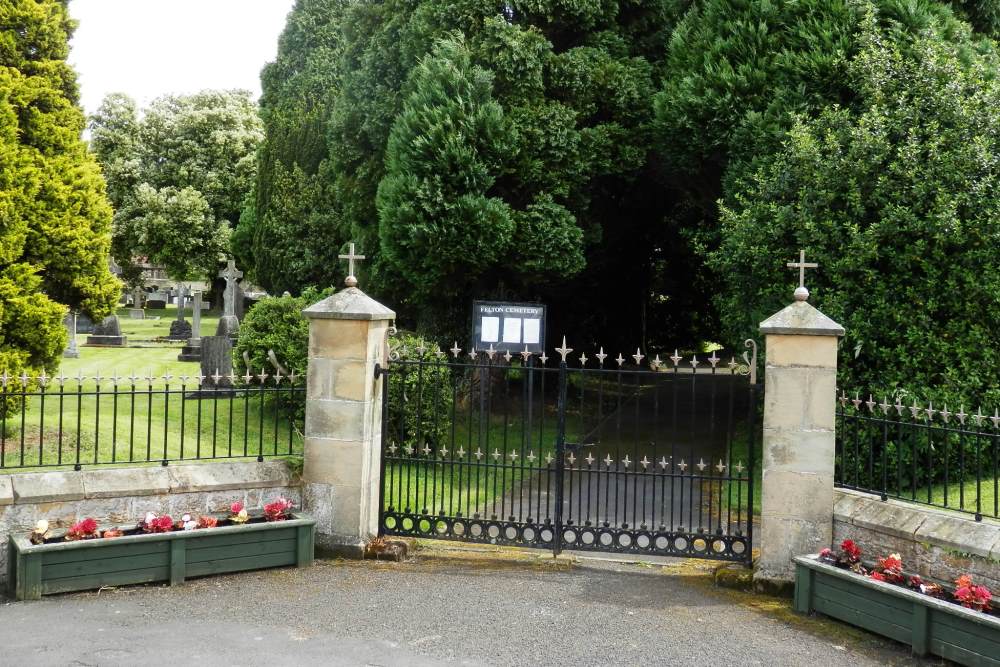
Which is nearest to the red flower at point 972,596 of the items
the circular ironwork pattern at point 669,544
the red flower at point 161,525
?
the circular ironwork pattern at point 669,544

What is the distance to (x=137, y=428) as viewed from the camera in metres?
12.4

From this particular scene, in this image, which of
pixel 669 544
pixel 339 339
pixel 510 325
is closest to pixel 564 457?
pixel 669 544

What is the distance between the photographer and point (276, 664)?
18.0ft

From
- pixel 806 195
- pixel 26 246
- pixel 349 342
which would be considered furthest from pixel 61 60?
pixel 806 195

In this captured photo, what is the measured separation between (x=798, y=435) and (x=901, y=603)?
5.10 ft

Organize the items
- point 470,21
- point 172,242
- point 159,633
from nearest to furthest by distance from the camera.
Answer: point 159,633 < point 470,21 < point 172,242

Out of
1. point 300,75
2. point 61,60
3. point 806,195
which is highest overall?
point 300,75

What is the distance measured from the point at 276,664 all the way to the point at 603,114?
A: 12508mm

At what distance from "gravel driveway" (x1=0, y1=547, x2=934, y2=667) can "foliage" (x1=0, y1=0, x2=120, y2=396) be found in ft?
14.4

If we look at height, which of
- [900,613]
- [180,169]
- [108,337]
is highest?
[180,169]

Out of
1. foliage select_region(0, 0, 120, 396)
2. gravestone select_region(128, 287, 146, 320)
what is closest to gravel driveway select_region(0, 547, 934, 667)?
foliage select_region(0, 0, 120, 396)

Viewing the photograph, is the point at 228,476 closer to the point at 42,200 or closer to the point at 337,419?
the point at 337,419

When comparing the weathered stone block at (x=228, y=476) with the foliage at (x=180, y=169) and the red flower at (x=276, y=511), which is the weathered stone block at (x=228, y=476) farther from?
the foliage at (x=180, y=169)

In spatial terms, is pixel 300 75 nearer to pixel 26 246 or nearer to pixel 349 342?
pixel 26 246
